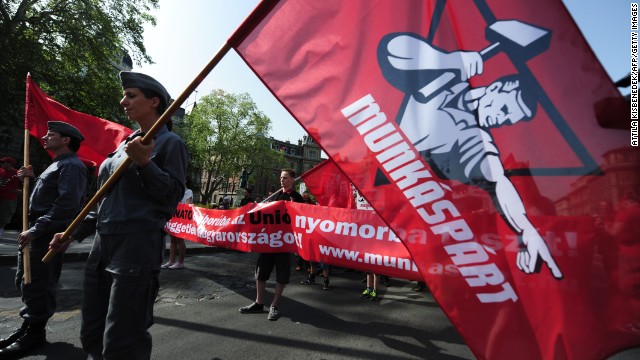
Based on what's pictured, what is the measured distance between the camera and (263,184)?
83.8m

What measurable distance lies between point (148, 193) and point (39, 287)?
7.28 feet

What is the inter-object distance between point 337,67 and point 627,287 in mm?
1433

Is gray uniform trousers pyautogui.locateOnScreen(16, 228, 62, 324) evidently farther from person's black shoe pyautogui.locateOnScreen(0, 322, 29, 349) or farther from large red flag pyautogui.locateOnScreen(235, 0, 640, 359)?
large red flag pyautogui.locateOnScreen(235, 0, 640, 359)

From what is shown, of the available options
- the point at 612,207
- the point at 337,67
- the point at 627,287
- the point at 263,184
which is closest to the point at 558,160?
the point at 612,207

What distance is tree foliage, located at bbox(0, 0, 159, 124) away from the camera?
627 inches

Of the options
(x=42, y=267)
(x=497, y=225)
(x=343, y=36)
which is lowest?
(x=42, y=267)

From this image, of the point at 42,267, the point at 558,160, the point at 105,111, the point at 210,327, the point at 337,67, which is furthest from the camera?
the point at 105,111

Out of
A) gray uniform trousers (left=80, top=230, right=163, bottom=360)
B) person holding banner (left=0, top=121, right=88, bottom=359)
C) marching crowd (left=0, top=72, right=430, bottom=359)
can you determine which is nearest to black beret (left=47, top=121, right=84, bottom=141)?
person holding banner (left=0, top=121, right=88, bottom=359)

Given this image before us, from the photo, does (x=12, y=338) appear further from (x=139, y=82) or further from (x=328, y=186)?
(x=328, y=186)

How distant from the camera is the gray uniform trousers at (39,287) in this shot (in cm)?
307

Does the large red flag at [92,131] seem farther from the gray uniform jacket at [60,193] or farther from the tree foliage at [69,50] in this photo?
the tree foliage at [69,50]

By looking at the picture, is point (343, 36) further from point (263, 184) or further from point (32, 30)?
point (263, 184)

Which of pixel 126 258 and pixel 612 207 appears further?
pixel 126 258

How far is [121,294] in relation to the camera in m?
1.74
